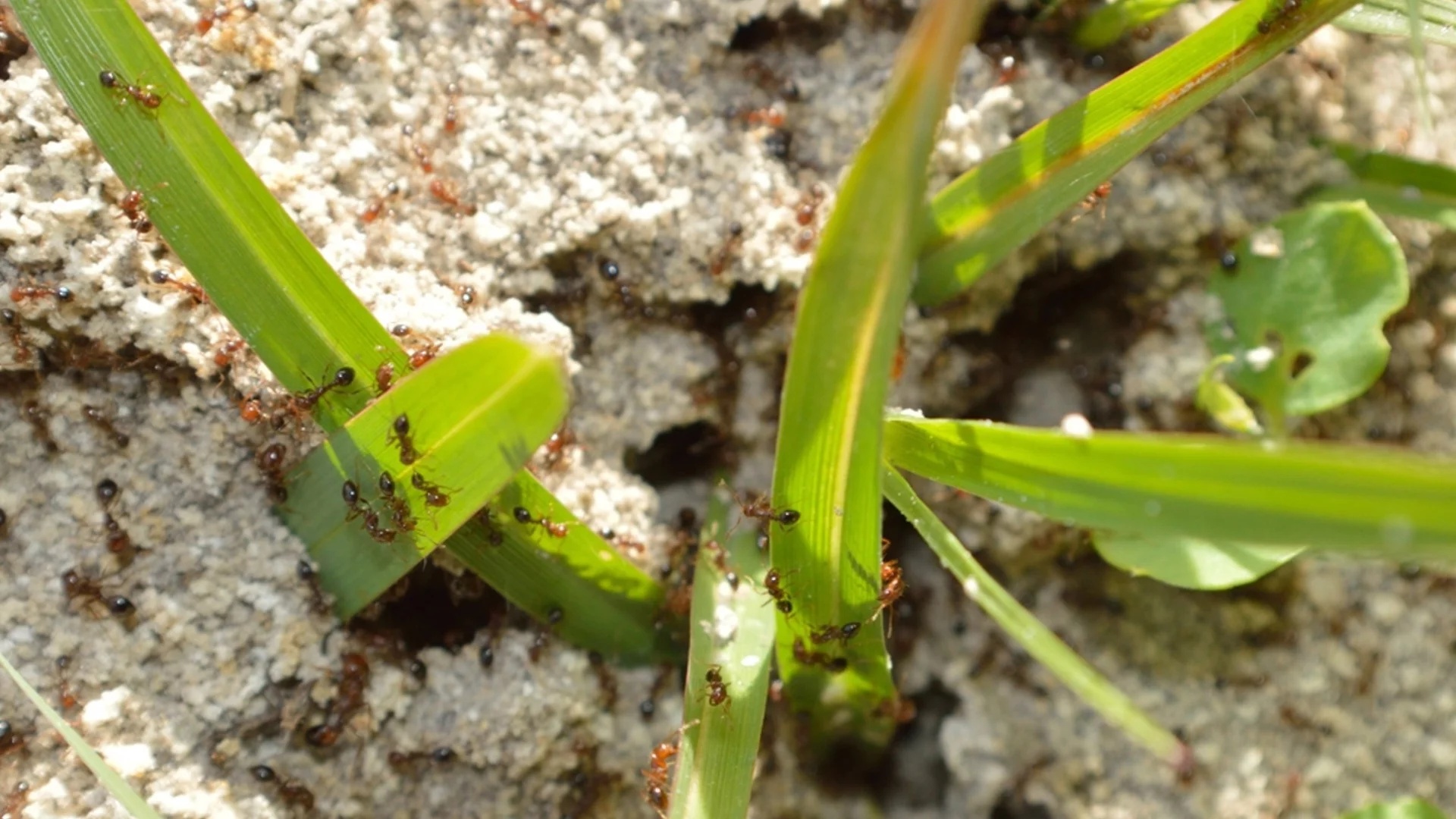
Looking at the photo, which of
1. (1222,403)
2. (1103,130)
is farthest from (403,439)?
(1222,403)

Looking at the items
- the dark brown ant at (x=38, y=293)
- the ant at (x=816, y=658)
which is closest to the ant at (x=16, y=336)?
the dark brown ant at (x=38, y=293)

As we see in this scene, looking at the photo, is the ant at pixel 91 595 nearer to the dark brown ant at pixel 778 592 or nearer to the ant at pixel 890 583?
the dark brown ant at pixel 778 592

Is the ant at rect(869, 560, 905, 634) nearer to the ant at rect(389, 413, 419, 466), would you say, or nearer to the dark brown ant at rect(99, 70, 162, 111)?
the ant at rect(389, 413, 419, 466)

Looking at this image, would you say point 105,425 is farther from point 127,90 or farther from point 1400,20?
point 1400,20

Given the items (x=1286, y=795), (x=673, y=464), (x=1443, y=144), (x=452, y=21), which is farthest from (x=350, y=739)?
(x=1443, y=144)

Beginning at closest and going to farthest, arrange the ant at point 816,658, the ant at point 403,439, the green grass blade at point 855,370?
the green grass blade at point 855,370 < the ant at point 403,439 < the ant at point 816,658

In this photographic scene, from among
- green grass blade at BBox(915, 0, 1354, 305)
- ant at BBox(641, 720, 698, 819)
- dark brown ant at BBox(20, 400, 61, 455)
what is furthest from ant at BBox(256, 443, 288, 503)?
green grass blade at BBox(915, 0, 1354, 305)

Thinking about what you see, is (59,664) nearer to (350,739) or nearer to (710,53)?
(350,739)
